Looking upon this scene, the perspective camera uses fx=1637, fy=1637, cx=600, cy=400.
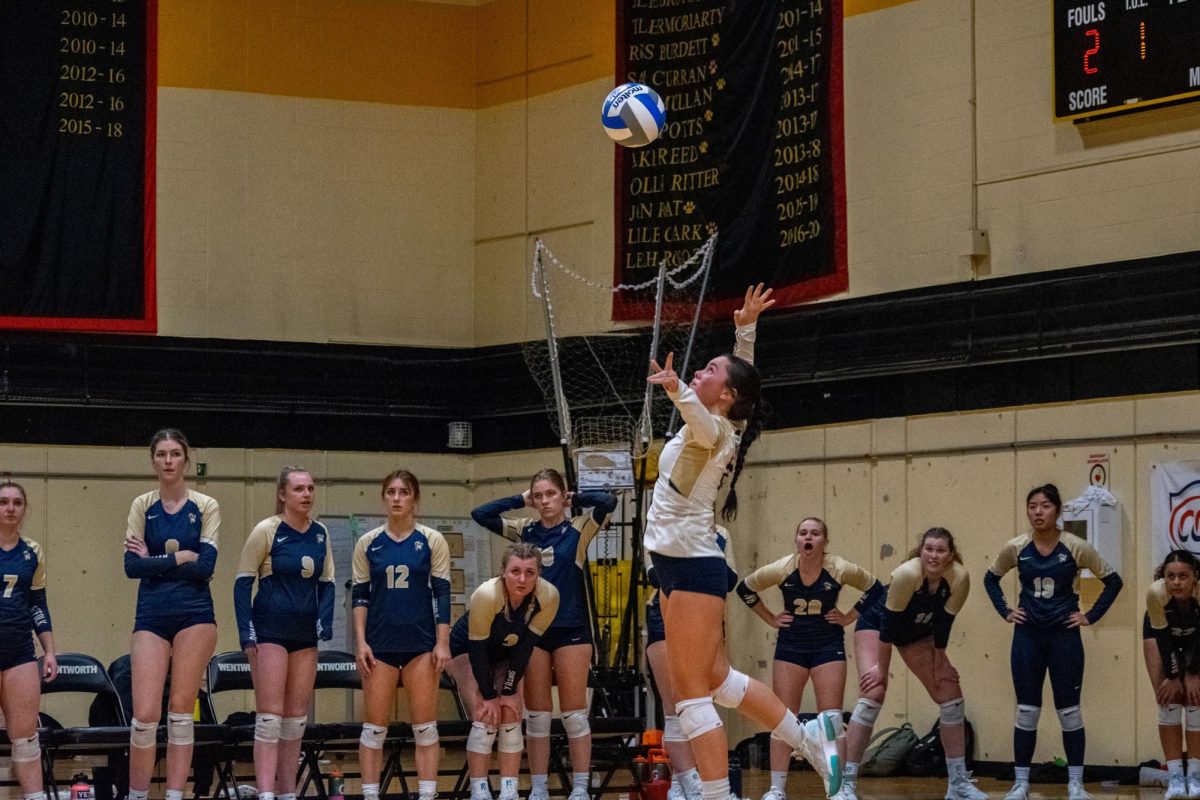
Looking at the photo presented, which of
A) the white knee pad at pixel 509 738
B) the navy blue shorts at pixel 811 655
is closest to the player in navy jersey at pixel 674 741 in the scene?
the navy blue shorts at pixel 811 655

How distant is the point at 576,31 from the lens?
1731cm

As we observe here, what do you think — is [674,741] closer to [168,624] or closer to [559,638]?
[559,638]

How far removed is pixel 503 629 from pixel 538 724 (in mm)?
815

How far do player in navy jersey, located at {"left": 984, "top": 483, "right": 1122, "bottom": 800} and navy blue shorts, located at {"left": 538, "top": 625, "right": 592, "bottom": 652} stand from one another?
3.15 m

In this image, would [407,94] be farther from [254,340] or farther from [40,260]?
[40,260]

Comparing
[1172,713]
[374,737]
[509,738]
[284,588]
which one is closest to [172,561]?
[284,588]

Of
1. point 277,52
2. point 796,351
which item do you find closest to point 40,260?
point 277,52

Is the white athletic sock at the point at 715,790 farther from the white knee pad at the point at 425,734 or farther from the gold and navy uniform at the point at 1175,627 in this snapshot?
the gold and navy uniform at the point at 1175,627

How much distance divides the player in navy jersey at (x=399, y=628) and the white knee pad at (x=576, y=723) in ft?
3.02

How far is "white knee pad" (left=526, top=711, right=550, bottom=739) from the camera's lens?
34.1ft

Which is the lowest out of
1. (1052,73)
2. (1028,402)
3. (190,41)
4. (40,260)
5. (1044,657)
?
(1044,657)

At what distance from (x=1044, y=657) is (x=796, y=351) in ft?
14.3

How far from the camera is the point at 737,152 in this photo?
1550cm

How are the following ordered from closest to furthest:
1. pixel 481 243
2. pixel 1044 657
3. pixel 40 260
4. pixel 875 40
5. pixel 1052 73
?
pixel 1044 657 → pixel 1052 73 → pixel 875 40 → pixel 40 260 → pixel 481 243
